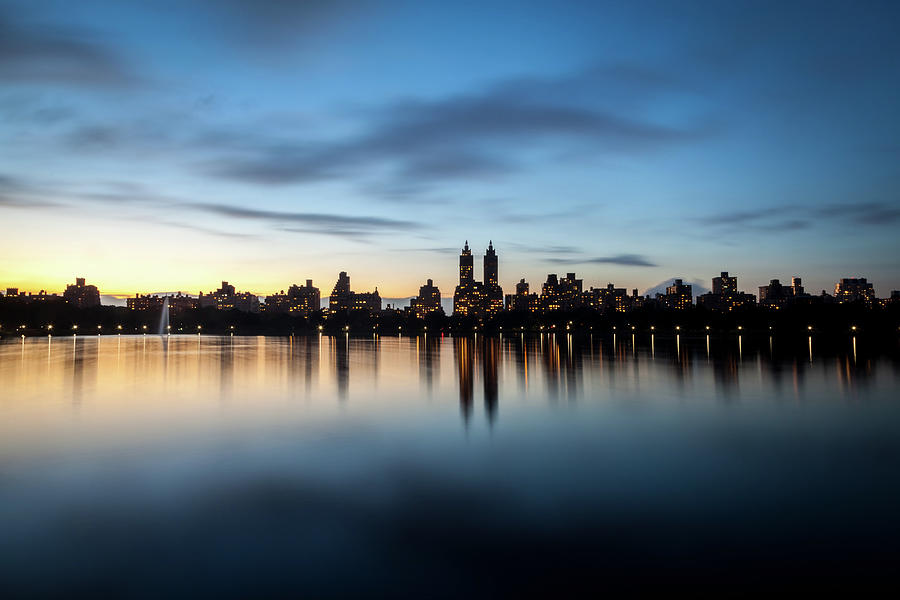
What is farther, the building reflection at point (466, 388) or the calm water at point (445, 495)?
the building reflection at point (466, 388)

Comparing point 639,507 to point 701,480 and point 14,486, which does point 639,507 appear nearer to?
point 701,480

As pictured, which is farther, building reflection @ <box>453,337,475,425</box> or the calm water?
building reflection @ <box>453,337,475,425</box>

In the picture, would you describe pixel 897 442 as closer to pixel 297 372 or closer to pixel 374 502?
pixel 374 502

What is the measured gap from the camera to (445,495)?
36.2 feet

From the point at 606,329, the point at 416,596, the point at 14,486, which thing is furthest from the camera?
the point at 606,329

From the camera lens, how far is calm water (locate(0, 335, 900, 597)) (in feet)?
24.9

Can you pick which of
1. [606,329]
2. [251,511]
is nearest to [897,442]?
[251,511]

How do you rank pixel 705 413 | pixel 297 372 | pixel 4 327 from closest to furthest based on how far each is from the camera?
pixel 705 413
pixel 297 372
pixel 4 327

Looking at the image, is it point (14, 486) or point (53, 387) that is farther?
point (53, 387)

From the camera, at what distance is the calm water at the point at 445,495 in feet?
24.9

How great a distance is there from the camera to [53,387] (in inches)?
1133

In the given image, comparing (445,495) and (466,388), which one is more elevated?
(445,495)

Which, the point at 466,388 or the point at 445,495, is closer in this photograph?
the point at 445,495

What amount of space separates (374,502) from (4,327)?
609 feet
